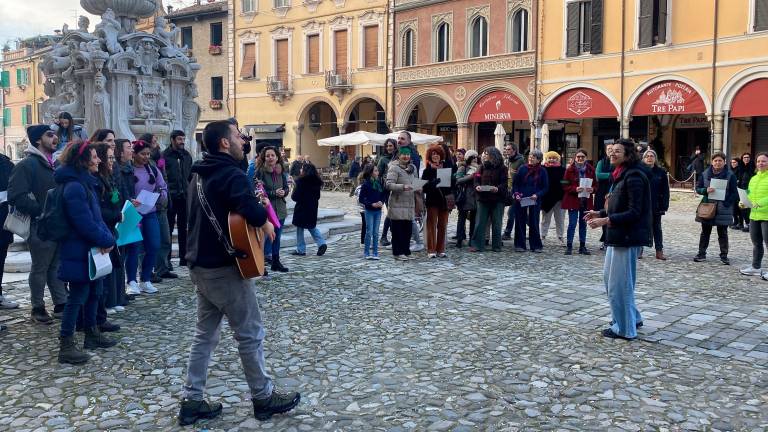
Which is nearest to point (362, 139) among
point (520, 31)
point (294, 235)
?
point (520, 31)

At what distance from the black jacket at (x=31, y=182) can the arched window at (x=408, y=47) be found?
25770 mm

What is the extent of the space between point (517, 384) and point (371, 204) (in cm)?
558

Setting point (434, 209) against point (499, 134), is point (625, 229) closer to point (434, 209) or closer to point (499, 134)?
point (434, 209)

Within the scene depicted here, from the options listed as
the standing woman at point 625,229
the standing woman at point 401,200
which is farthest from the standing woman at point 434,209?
the standing woman at point 625,229

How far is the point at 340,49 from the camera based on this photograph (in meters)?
33.0

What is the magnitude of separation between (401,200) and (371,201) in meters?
0.45

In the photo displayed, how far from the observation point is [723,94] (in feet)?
73.0

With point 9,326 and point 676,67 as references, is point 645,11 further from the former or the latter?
point 9,326

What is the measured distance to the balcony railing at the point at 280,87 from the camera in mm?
34625

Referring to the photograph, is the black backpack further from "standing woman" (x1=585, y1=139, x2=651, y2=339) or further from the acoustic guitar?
"standing woman" (x1=585, y1=139, x2=651, y2=339)

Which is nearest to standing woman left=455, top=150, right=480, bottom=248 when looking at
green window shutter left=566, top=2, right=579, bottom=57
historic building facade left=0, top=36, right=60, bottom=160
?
green window shutter left=566, top=2, right=579, bottom=57

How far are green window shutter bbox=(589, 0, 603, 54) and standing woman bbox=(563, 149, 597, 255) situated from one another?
1511 centimetres

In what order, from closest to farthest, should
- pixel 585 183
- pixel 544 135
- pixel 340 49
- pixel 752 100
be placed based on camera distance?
pixel 585 183
pixel 752 100
pixel 544 135
pixel 340 49

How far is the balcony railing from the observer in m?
34.6
